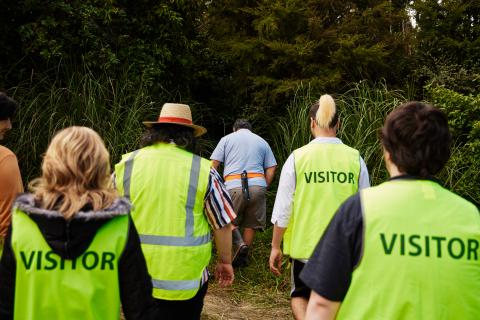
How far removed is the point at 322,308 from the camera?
2.02 meters

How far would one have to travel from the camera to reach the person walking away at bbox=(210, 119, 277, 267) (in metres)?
7.74

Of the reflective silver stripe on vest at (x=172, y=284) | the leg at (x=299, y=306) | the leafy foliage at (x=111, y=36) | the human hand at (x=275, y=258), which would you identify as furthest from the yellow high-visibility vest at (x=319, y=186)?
the leafy foliage at (x=111, y=36)

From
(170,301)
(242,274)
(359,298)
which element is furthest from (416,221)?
(242,274)

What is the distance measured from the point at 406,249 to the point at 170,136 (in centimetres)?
189

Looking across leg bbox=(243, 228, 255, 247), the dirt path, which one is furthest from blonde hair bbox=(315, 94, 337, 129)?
leg bbox=(243, 228, 255, 247)

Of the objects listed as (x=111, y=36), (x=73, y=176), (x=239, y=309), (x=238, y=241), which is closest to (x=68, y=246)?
(x=73, y=176)

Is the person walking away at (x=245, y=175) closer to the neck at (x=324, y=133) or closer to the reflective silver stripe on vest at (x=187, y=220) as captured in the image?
the neck at (x=324, y=133)

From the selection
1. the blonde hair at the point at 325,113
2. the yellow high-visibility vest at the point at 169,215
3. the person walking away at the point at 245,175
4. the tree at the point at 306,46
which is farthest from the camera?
the tree at the point at 306,46

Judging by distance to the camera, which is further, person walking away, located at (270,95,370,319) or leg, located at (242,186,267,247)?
leg, located at (242,186,267,247)

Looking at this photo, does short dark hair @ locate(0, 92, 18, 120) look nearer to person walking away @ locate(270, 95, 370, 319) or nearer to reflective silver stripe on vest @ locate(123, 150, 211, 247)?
reflective silver stripe on vest @ locate(123, 150, 211, 247)

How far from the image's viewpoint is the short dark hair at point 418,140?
2.04 metres

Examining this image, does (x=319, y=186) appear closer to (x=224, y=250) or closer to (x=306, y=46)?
(x=224, y=250)

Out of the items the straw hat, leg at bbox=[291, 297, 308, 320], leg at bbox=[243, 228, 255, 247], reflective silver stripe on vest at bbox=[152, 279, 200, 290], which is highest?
the straw hat

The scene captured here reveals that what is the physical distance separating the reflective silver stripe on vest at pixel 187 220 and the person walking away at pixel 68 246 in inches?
38.1
